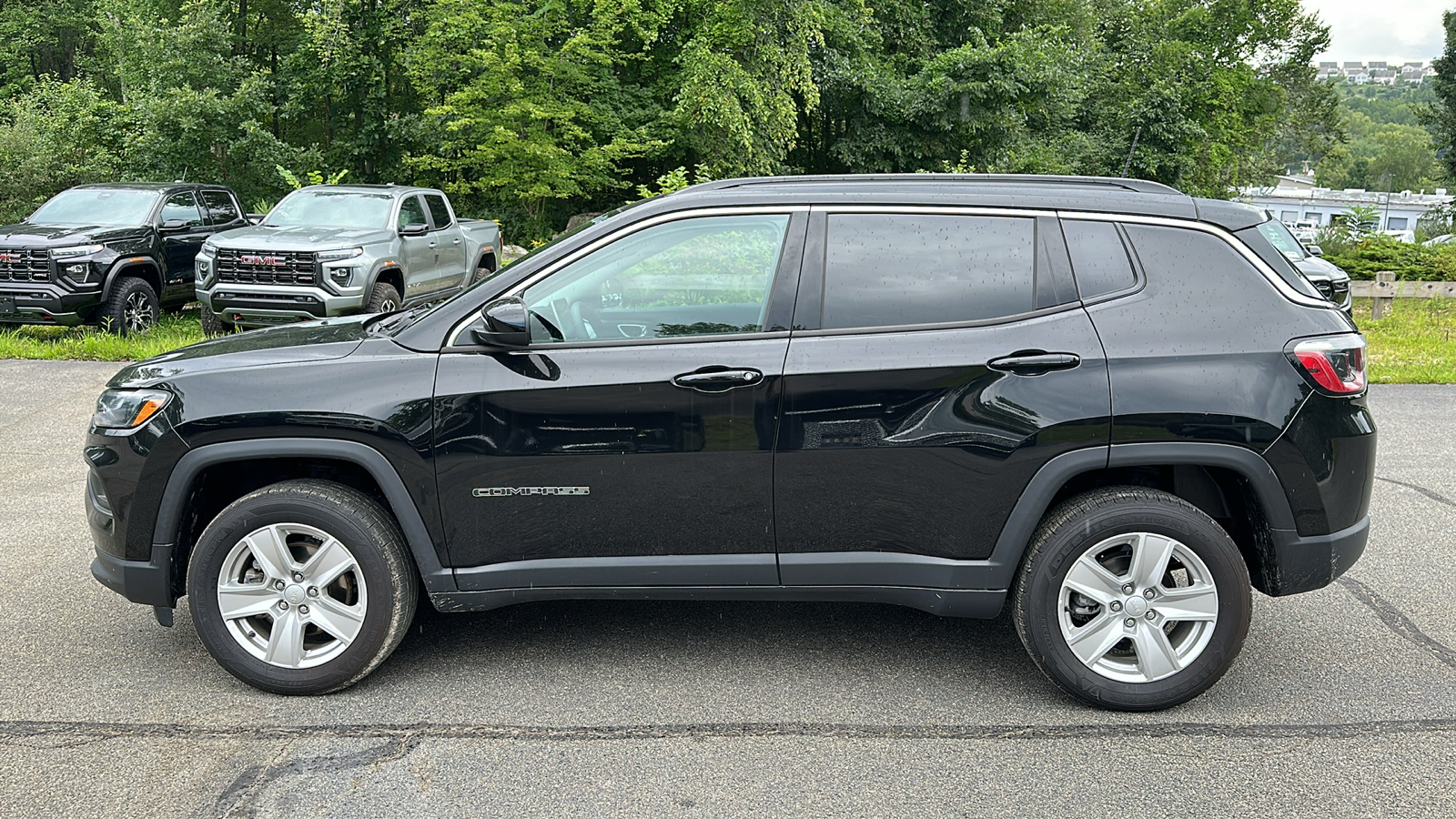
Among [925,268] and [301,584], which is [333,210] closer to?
[301,584]

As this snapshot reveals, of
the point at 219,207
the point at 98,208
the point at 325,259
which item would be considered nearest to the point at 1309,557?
the point at 325,259

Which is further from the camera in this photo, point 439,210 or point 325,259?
point 439,210

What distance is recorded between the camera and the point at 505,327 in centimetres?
376

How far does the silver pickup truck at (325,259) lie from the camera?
11531 millimetres

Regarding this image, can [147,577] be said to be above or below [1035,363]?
below

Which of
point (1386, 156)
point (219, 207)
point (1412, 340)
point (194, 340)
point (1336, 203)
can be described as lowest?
point (1336, 203)

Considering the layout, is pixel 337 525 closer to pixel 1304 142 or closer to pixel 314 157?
pixel 314 157

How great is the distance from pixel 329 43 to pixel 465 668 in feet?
69.6

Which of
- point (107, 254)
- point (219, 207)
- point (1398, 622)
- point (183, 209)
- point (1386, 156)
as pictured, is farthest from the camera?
point (1386, 156)

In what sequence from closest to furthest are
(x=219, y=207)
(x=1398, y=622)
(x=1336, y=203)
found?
1. (x=1398, y=622)
2. (x=219, y=207)
3. (x=1336, y=203)

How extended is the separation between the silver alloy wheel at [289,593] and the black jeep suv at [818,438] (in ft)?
0.04

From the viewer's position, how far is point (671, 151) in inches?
935

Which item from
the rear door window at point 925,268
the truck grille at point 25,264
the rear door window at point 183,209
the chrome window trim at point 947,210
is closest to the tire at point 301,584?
the rear door window at point 925,268

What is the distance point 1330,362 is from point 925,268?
1.39 meters
